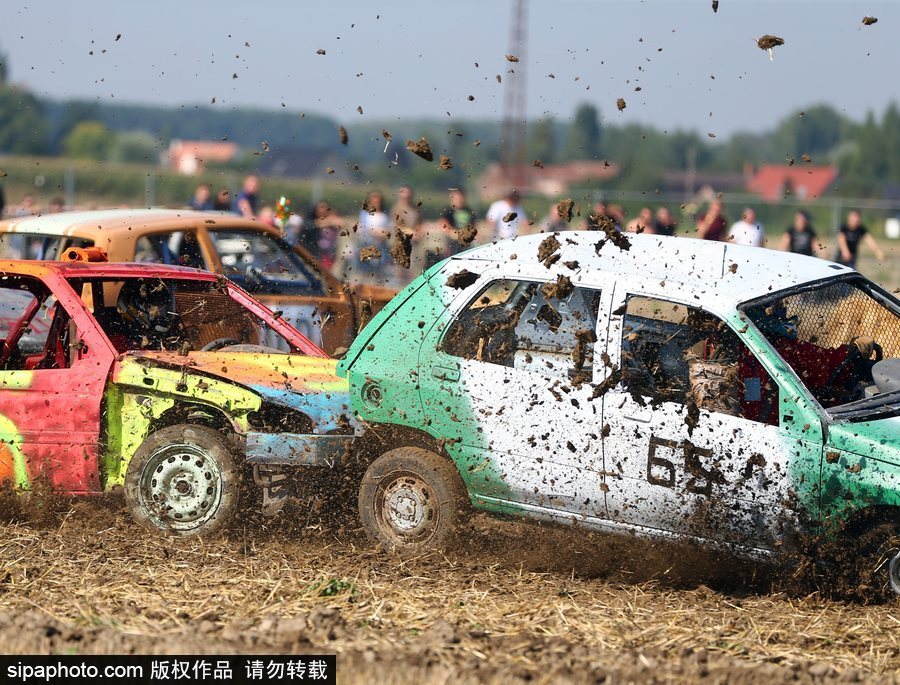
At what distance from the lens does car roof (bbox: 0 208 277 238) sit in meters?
10.6

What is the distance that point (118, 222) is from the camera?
10719mm

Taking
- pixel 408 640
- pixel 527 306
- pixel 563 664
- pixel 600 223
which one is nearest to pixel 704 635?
pixel 563 664

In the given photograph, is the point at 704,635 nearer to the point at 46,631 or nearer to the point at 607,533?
the point at 607,533

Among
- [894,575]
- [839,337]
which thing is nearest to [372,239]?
[839,337]

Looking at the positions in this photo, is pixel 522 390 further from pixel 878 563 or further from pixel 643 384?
pixel 878 563

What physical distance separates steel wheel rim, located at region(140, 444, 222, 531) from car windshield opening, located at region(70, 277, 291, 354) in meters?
1.11

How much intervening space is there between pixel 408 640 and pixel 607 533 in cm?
167

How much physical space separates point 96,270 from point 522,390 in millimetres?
3055

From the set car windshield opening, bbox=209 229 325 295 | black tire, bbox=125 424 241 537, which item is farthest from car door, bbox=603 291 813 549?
car windshield opening, bbox=209 229 325 295

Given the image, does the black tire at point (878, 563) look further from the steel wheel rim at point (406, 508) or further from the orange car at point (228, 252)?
the orange car at point (228, 252)

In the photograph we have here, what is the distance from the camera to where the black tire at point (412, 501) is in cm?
680

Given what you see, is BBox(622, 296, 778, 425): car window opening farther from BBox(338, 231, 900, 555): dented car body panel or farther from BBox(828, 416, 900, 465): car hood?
BBox(828, 416, 900, 465): car hood

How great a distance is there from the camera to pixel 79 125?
9325 cm

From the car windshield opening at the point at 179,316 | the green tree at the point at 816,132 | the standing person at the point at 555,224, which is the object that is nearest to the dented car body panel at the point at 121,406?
the car windshield opening at the point at 179,316
